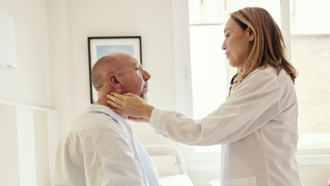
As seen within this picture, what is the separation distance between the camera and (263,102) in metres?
1.11

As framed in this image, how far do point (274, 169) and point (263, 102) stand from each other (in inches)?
10.9

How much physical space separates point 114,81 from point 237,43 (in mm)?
599

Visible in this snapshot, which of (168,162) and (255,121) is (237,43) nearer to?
(255,121)

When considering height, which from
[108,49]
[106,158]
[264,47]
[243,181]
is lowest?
[243,181]

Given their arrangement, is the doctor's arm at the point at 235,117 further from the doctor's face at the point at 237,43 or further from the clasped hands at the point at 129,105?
the doctor's face at the point at 237,43

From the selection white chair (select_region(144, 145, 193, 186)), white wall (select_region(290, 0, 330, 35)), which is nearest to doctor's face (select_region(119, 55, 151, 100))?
white chair (select_region(144, 145, 193, 186))

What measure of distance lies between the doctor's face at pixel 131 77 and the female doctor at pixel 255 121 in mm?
79

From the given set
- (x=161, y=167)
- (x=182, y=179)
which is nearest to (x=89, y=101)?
(x=161, y=167)

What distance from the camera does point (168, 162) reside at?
2533 mm

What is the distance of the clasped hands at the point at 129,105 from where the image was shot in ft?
3.93

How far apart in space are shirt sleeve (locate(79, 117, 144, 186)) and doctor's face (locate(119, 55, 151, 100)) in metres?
0.31

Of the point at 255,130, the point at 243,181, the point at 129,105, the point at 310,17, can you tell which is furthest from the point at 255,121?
the point at 310,17

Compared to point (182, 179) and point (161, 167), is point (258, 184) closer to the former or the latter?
point (182, 179)

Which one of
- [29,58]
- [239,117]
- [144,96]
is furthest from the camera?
[29,58]
